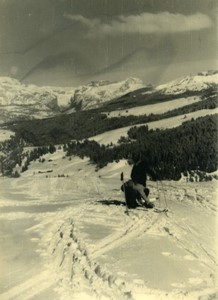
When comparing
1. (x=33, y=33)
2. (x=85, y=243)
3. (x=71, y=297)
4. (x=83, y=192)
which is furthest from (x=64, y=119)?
(x=71, y=297)

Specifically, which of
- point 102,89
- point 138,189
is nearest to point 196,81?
point 102,89

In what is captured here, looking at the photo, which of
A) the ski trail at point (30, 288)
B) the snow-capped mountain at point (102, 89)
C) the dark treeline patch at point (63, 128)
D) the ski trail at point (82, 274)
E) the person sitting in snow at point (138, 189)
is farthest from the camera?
the dark treeline patch at point (63, 128)

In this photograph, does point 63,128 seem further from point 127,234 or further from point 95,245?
point 95,245

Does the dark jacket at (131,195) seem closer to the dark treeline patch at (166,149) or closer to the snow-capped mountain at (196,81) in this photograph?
the dark treeline patch at (166,149)

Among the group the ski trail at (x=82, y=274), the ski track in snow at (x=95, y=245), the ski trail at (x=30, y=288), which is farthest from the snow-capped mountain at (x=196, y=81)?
the ski trail at (x=30, y=288)

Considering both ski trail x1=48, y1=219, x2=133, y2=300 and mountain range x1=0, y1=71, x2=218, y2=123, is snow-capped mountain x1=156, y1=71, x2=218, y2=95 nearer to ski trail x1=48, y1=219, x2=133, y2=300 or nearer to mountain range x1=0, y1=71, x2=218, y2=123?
mountain range x1=0, y1=71, x2=218, y2=123

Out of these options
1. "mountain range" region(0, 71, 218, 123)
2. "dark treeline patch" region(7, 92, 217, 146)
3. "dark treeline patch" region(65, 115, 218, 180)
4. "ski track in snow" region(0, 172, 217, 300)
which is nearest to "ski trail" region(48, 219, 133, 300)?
"ski track in snow" region(0, 172, 217, 300)
